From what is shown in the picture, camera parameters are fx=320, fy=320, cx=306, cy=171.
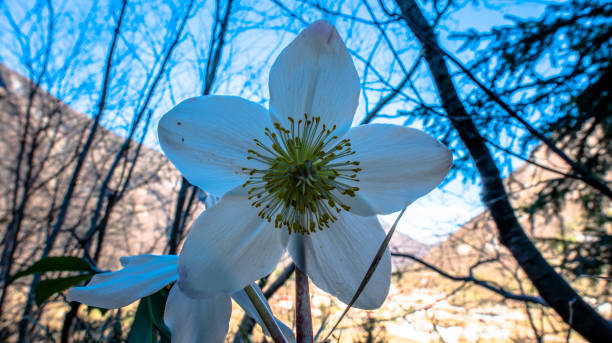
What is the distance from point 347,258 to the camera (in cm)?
34

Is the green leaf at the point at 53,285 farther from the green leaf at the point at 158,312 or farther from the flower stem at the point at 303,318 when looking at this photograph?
the flower stem at the point at 303,318

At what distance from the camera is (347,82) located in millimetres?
343

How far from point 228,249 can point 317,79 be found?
20cm

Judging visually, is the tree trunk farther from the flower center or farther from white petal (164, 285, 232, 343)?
white petal (164, 285, 232, 343)

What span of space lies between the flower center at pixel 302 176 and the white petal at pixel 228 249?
0.02 m

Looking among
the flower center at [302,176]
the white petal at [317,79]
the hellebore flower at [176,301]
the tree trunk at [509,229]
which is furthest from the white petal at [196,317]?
the tree trunk at [509,229]

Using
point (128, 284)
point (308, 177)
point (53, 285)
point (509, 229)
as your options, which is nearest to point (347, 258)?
point (308, 177)

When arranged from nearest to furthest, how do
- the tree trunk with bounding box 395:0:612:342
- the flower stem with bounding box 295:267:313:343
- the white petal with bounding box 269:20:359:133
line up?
the flower stem with bounding box 295:267:313:343, the white petal with bounding box 269:20:359:133, the tree trunk with bounding box 395:0:612:342

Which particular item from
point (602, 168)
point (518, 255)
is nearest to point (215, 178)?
point (518, 255)

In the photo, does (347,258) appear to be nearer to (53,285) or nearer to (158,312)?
(158,312)

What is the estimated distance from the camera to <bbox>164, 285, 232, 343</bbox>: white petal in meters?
0.32

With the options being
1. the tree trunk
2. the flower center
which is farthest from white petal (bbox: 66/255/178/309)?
the tree trunk

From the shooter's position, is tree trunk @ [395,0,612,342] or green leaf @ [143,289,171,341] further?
tree trunk @ [395,0,612,342]

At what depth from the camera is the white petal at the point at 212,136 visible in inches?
13.0
